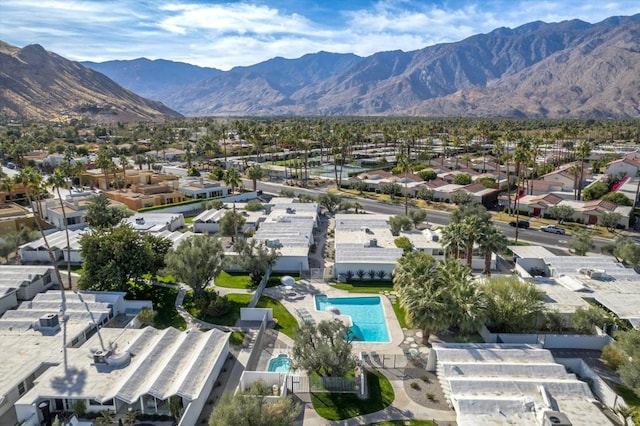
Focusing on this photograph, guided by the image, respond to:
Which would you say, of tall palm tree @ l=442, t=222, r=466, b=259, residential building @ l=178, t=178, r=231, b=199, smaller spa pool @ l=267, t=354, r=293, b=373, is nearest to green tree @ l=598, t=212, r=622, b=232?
tall palm tree @ l=442, t=222, r=466, b=259

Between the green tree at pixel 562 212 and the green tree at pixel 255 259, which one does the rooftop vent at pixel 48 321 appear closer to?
the green tree at pixel 255 259

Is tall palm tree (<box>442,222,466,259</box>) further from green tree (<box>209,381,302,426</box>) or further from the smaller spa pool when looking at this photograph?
green tree (<box>209,381,302,426</box>)

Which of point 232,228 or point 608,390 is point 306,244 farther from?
point 608,390

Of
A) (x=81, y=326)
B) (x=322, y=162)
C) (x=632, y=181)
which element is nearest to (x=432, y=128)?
(x=322, y=162)

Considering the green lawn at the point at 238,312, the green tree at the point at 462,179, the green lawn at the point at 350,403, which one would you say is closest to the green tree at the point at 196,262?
the green lawn at the point at 238,312

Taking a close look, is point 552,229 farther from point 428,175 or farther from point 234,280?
point 234,280

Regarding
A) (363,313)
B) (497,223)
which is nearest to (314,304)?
(363,313)
